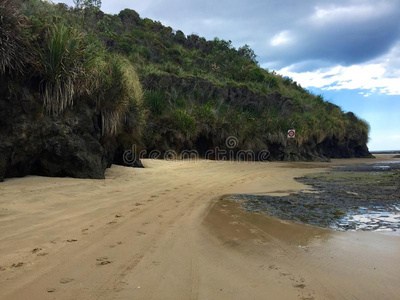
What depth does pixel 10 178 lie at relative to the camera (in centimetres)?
675

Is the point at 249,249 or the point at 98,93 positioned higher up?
the point at 98,93

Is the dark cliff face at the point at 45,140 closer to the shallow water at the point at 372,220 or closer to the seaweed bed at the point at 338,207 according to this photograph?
the seaweed bed at the point at 338,207

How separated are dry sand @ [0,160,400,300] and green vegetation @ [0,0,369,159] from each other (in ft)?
10.7

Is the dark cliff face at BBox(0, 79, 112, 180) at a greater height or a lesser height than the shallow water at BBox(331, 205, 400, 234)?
greater

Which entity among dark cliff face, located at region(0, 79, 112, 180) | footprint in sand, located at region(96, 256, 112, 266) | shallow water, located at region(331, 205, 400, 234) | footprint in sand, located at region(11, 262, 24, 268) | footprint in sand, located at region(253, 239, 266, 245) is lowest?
footprint in sand, located at region(253, 239, 266, 245)

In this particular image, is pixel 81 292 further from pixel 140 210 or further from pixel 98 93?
pixel 98 93

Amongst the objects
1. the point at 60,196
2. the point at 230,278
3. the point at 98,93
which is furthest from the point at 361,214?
the point at 98,93

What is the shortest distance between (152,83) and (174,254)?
70.5 ft

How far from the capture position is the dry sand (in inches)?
96.3

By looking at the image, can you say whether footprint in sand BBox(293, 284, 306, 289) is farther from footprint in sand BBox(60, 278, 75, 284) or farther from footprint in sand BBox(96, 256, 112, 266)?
footprint in sand BBox(60, 278, 75, 284)

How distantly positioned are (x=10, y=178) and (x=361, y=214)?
23.1 feet

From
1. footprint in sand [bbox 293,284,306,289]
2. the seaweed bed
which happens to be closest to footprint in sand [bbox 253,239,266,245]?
footprint in sand [bbox 293,284,306,289]

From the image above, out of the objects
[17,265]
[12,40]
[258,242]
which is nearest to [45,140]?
[12,40]

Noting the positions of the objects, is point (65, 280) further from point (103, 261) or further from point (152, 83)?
point (152, 83)
